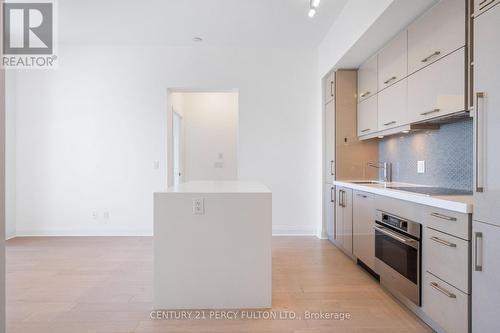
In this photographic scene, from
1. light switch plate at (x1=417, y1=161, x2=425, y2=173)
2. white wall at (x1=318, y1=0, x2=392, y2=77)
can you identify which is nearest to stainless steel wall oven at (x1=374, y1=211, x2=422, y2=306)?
light switch plate at (x1=417, y1=161, x2=425, y2=173)

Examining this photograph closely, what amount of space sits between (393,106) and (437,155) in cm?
61

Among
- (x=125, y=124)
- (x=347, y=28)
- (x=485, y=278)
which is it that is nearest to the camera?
(x=485, y=278)

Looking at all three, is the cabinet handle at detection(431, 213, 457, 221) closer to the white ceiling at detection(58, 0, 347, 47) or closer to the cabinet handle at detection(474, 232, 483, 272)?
the cabinet handle at detection(474, 232, 483, 272)

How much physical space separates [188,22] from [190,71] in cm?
89

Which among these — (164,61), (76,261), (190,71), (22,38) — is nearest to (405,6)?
(190,71)

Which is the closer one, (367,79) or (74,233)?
(367,79)

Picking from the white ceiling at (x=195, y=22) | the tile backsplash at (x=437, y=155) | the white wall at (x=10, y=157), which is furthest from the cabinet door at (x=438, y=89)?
the white wall at (x=10, y=157)

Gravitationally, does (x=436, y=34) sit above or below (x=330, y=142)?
above

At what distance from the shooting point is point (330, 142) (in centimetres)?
413

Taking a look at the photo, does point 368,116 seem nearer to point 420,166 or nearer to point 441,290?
point 420,166

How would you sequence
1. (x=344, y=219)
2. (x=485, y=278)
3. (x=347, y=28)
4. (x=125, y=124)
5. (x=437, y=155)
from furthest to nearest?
(x=125, y=124) < (x=344, y=219) < (x=347, y=28) < (x=437, y=155) < (x=485, y=278)

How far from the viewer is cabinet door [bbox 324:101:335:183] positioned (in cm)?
402

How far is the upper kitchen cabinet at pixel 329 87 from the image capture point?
402 centimetres

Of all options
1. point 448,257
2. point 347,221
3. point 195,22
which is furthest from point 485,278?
point 195,22
